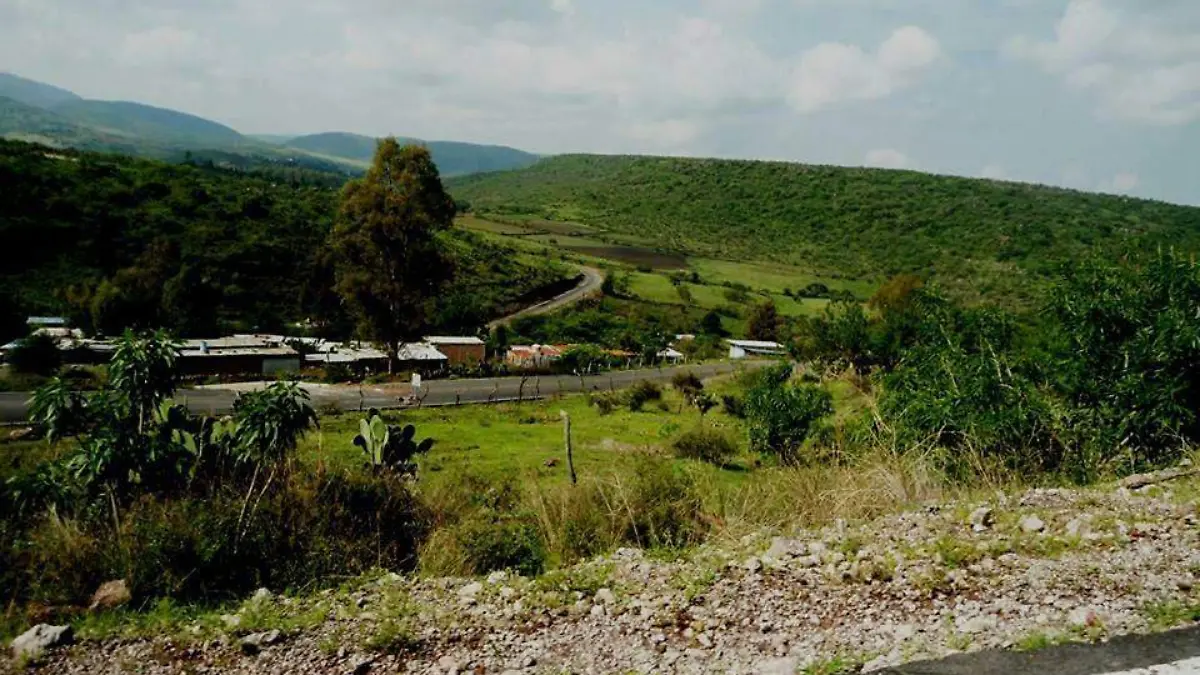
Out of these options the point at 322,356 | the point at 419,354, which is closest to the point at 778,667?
the point at 322,356

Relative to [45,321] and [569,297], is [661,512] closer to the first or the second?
[45,321]

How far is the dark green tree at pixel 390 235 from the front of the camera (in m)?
34.8

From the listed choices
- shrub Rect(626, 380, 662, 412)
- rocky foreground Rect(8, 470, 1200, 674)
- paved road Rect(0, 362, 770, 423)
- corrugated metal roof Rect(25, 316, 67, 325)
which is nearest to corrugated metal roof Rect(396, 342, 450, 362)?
paved road Rect(0, 362, 770, 423)

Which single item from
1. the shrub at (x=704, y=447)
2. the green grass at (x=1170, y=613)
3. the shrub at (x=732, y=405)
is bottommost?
the shrub at (x=732, y=405)

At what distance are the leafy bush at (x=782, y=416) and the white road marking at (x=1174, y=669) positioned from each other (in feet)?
57.2

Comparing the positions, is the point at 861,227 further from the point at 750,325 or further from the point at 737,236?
the point at 750,325

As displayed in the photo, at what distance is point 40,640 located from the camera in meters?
5.54

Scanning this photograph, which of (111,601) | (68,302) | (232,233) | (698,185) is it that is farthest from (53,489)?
(698,185)

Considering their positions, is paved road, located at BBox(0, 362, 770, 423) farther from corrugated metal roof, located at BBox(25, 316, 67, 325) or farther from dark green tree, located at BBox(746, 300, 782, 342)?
dark green tree, located at BBox(746, 300, 782, 342)

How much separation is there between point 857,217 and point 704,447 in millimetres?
115009

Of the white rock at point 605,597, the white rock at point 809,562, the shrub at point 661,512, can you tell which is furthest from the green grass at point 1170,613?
the shrub at point 661,512

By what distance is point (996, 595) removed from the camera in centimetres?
506

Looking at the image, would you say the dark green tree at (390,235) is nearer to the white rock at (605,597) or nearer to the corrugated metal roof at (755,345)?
the white rock at (605,597)

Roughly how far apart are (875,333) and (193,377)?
31567 mm
